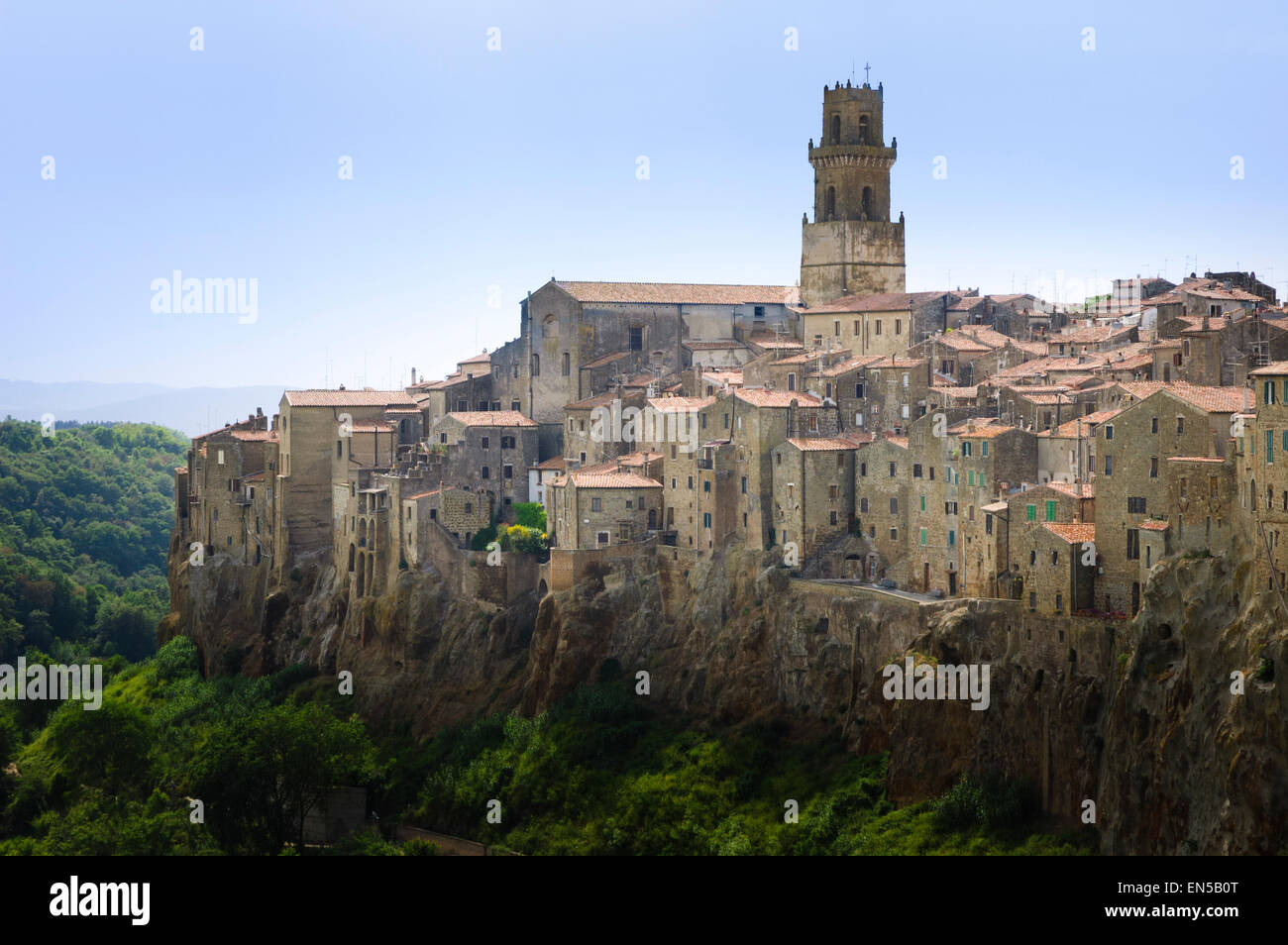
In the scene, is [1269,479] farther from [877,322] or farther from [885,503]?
[877,322]

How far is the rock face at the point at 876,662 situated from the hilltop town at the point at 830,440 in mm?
1174

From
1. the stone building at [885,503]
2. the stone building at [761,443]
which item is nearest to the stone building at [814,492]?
the stone building at [885,503]

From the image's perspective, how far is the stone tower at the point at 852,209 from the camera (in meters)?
94.5

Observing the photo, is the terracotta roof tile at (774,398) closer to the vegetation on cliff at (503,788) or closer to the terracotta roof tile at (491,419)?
the vegetation on cliff at (503,788)

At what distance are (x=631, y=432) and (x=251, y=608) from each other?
24.9m

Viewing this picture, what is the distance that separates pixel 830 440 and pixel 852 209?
92.8ft

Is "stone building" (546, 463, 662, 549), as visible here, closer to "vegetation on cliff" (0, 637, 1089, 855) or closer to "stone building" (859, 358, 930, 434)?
"vegetation on cliff" (0, 637, 1089, 855)

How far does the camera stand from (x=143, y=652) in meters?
120

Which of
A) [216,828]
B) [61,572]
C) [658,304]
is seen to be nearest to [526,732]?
[216,828]

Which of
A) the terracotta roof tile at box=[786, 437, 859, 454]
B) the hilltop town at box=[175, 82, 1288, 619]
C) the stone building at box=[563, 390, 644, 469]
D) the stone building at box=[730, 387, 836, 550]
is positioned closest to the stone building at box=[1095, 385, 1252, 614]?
the hilltop town at box=[175, 82, 1288, 619]

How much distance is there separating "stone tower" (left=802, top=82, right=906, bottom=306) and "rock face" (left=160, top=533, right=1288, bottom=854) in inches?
1054
